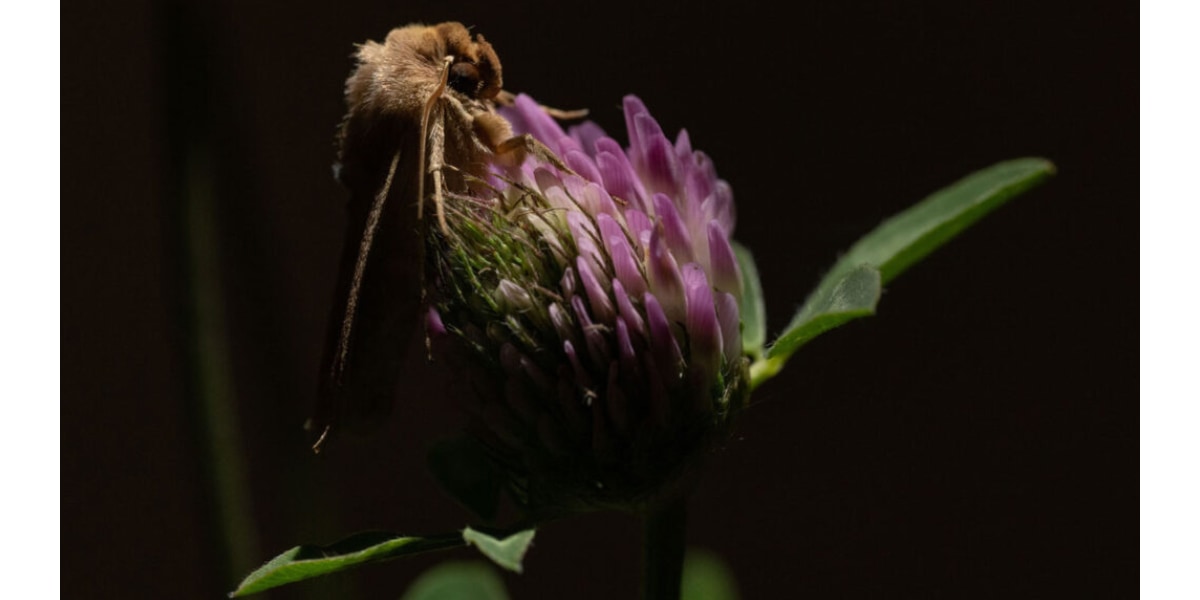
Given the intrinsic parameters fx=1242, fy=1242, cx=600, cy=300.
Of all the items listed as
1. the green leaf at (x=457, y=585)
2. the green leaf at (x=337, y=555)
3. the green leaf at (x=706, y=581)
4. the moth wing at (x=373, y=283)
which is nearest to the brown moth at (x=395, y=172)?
the moth wing at (x=373, y=283)

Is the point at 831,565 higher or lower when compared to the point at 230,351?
lower

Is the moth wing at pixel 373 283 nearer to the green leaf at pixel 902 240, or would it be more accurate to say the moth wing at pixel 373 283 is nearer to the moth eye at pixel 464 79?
the moth eye at pixel 464 79

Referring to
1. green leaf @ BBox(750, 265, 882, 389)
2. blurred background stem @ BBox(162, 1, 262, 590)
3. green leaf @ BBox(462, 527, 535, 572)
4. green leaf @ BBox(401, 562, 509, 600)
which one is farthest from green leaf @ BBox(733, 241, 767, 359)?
blurred background stem @ BBox(162, 1, 262, 590)

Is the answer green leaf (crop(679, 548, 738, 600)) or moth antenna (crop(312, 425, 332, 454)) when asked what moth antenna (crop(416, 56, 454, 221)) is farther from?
green leaf (crop(679, 548, 738, 600))

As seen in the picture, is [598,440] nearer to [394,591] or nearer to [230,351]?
[230,351]

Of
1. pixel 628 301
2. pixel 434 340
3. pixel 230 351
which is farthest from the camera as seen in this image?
pixel 230 351

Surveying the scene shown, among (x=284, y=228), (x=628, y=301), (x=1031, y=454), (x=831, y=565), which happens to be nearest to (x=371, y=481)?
(x=284, y=228)
